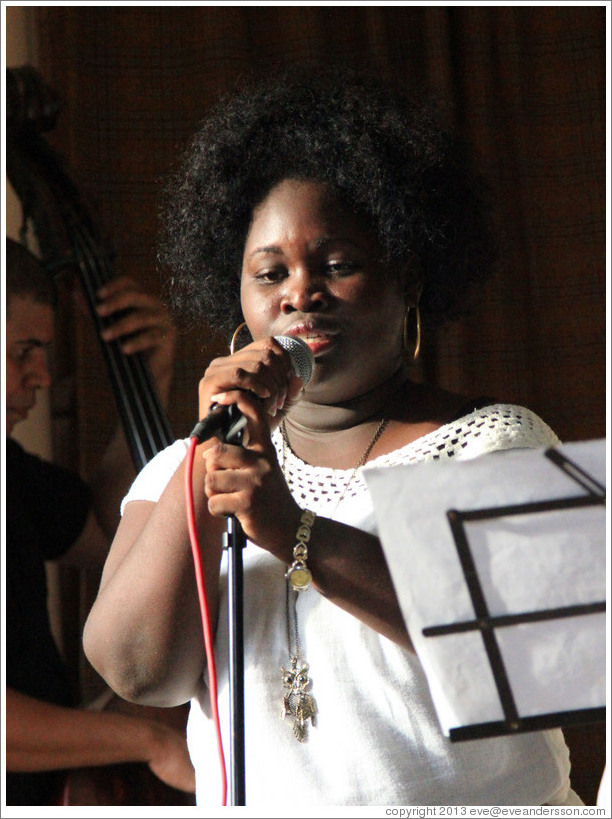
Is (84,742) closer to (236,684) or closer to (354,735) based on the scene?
(354,735)

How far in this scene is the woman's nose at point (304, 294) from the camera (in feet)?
4.20

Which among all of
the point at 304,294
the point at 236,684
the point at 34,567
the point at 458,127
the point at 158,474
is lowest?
the point at 34,567

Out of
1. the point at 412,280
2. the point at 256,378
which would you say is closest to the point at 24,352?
the point at 412,280

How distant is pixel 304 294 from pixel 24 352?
1280 millimetres

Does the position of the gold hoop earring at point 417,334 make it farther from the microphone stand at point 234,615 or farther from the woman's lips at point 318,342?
the microphone stand at point 234,615

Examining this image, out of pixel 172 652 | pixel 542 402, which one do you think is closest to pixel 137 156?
pixel 542 402

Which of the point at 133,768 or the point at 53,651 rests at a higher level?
the point at 53,651

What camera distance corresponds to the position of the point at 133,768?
1.99 meters

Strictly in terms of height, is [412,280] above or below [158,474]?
above

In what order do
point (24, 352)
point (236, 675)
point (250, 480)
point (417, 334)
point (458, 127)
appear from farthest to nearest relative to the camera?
point (458, 127), point (24, 352), point (417, 334), point (250, 480), point (236, 675)

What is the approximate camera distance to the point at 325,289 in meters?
1.30

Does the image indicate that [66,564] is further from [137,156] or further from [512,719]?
[512,719]

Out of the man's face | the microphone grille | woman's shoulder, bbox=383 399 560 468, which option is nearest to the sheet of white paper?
the microphone grille

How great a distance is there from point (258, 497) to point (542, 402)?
1716 millimetres
